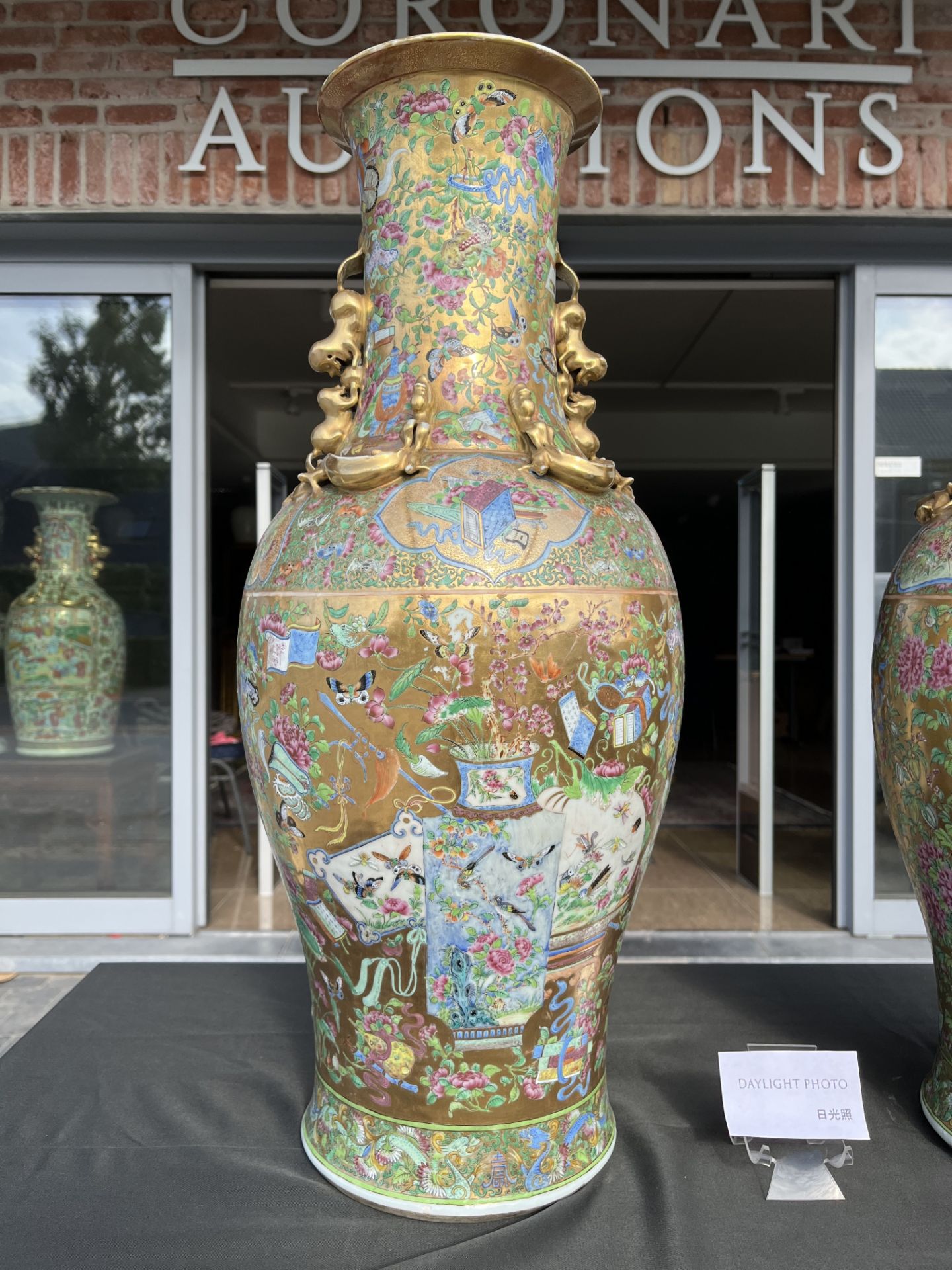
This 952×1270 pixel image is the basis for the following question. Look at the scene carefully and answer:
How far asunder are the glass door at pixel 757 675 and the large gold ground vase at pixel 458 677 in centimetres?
220

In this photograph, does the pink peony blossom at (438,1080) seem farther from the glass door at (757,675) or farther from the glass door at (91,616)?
the glass door at (757,675)

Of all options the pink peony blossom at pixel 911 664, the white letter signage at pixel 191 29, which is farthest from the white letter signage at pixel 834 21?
the pink peony blossom at pixel 911 664

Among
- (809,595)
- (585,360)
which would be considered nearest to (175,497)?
(585,360)

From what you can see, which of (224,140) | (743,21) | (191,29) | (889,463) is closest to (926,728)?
Answer: (889,463)

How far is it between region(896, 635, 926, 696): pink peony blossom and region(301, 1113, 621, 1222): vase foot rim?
0.75 m

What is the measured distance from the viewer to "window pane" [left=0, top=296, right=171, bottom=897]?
2.66 m

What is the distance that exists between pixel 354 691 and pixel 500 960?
0.36 meters

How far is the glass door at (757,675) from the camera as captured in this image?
10.9 feet

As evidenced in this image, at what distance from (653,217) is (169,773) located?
191 centimetres

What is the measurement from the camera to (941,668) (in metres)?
1.23

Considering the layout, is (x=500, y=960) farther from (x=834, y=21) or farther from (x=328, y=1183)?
(x=834, y=21)

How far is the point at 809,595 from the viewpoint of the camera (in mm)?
7859

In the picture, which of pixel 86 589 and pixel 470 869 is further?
pixel 86 589

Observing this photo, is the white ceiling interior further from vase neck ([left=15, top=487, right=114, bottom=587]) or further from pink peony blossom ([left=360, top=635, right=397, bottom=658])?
pink peony blossom ([left=360, top=635, right=397, bottom=658])
